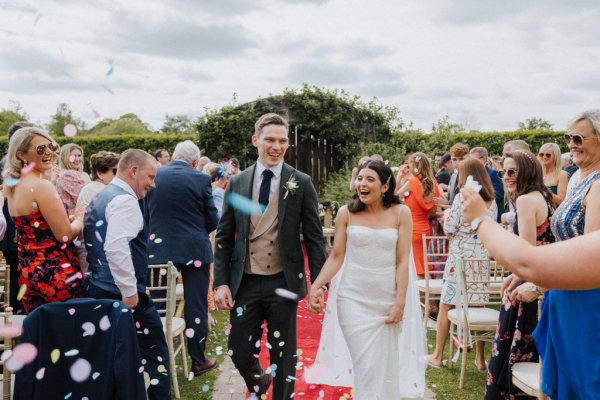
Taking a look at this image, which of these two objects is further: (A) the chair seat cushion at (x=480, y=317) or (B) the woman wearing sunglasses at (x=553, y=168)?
(B) the woman wearing sunglasses at (x=553, y=168)

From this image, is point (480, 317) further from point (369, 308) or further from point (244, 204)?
point (244, 204)

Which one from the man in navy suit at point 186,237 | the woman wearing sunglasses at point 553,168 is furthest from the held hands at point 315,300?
the woman wearing sunglasses at point 553,168

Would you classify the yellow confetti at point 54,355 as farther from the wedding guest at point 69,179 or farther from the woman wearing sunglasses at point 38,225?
the wedding guest at point 69,179

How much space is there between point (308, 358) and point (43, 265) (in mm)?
2667

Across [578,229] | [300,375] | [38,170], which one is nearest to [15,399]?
[38,170]

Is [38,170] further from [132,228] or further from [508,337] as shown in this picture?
[508,337]

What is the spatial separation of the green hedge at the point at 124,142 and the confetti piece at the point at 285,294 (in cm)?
1230

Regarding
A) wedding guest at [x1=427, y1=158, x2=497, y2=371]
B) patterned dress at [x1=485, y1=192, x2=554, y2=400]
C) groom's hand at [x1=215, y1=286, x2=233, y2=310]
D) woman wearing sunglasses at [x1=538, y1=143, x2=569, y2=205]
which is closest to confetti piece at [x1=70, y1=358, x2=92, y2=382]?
groom's hand at [x1=215, y1=286, x2=233, y2=310]

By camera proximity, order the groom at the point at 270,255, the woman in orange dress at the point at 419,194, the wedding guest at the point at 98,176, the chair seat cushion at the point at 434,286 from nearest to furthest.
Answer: the groom at the point at 270,255
the wedding guest at the point at 98,176
the chair seat cushion at the point at 434,286
the woman in orange dress at the point at 419,194

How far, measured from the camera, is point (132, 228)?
3.18 meters

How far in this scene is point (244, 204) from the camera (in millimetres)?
3402

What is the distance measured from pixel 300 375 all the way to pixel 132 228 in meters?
2.18

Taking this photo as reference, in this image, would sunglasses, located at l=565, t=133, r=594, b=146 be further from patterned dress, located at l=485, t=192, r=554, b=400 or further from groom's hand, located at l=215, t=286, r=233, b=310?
groom's hand, located at l=215, t=286, r=233, b=310

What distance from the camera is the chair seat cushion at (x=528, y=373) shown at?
9.93ft
